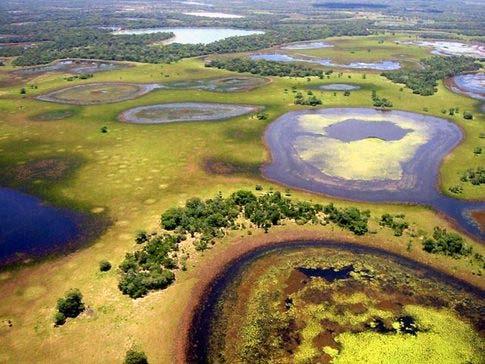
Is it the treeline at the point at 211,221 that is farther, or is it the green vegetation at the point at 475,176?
the green vegetation at the point at 475,176

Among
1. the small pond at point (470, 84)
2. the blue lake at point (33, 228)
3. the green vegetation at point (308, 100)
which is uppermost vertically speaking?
the green vegetation at point (308, 100)

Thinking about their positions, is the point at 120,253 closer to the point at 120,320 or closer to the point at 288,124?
the point at 120,320

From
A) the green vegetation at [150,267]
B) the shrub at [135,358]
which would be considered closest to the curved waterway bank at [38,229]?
the green vegetation at [150,267]

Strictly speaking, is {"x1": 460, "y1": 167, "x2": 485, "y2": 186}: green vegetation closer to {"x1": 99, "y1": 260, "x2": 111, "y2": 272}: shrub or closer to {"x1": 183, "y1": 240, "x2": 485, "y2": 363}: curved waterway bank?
{"x1": 183, "y1": 240, "x2": 485, "y2": 363}: curved waterway bank

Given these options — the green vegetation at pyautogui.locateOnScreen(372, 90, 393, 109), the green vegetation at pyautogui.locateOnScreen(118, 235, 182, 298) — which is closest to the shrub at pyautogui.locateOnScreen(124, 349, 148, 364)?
the green vegetation at pyautogui.locateOnScreen(118, 235, 182, 298)

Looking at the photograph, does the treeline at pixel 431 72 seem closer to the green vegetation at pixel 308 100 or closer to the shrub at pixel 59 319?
the green vegetation at pixel 308 100

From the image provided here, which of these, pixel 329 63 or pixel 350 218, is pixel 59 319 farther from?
pixel 329 63
